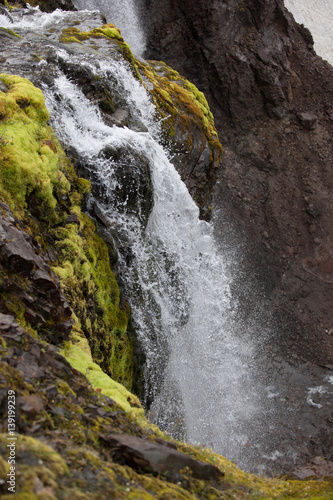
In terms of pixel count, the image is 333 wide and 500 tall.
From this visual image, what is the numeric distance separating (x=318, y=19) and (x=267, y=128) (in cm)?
948

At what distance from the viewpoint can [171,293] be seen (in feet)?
31.6

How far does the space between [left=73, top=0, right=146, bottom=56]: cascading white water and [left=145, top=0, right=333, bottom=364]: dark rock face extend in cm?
62

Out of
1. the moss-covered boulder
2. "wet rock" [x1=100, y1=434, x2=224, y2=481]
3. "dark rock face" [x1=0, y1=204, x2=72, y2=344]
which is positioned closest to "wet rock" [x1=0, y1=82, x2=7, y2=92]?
the moss-covered boulder

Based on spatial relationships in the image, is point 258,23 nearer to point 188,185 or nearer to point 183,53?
point 183,53

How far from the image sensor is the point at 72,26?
37.5 feet

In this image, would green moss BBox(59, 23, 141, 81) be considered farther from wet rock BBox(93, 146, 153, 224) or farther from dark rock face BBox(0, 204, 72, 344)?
dark rock face BBox(0, 204, 72, 344)

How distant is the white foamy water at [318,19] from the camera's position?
22.6m

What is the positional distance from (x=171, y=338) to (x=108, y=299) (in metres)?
3.10

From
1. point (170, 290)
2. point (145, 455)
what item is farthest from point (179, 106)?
point (145, 455)

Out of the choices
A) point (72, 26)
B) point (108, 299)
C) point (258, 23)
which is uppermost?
point (258, 23)

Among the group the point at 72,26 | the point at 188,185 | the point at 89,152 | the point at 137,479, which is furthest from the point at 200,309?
the point at 72,26

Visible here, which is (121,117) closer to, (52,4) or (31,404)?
(31,404)

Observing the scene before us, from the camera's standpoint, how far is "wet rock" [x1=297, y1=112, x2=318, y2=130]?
64.4 ft

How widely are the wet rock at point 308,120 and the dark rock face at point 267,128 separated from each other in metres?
0.05
